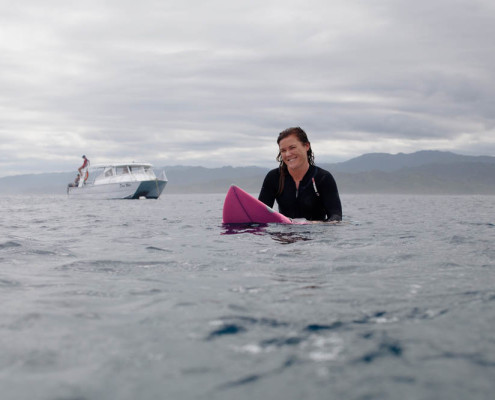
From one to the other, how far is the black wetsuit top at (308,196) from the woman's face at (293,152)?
29cm

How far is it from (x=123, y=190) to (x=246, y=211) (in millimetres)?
35748

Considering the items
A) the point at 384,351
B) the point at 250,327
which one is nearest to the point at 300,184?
the point at 250,327

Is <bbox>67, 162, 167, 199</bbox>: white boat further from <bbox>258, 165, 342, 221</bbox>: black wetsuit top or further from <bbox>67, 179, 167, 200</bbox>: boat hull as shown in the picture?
<bbox>258, 165, 342, 221</bbox>: black wetsuit top

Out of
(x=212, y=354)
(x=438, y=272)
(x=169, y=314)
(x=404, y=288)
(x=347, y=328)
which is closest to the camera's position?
(x=212, y=354)

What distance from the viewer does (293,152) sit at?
740 centimetres

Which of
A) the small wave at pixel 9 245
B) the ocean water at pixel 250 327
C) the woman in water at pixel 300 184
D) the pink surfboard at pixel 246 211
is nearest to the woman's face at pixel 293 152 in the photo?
the woman in water at pixel 300 184

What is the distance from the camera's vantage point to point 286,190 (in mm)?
7859

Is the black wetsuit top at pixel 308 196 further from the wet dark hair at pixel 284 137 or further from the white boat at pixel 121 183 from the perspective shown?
the white boat at pixel 121 183

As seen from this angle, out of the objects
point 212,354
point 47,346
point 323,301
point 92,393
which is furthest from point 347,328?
point 47,346

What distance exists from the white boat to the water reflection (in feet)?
115

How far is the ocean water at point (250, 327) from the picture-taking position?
1.87 meters

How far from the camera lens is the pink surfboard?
309 inches

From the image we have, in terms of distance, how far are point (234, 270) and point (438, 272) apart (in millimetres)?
1728

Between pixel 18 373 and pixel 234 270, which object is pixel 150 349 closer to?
pixel 18 373
